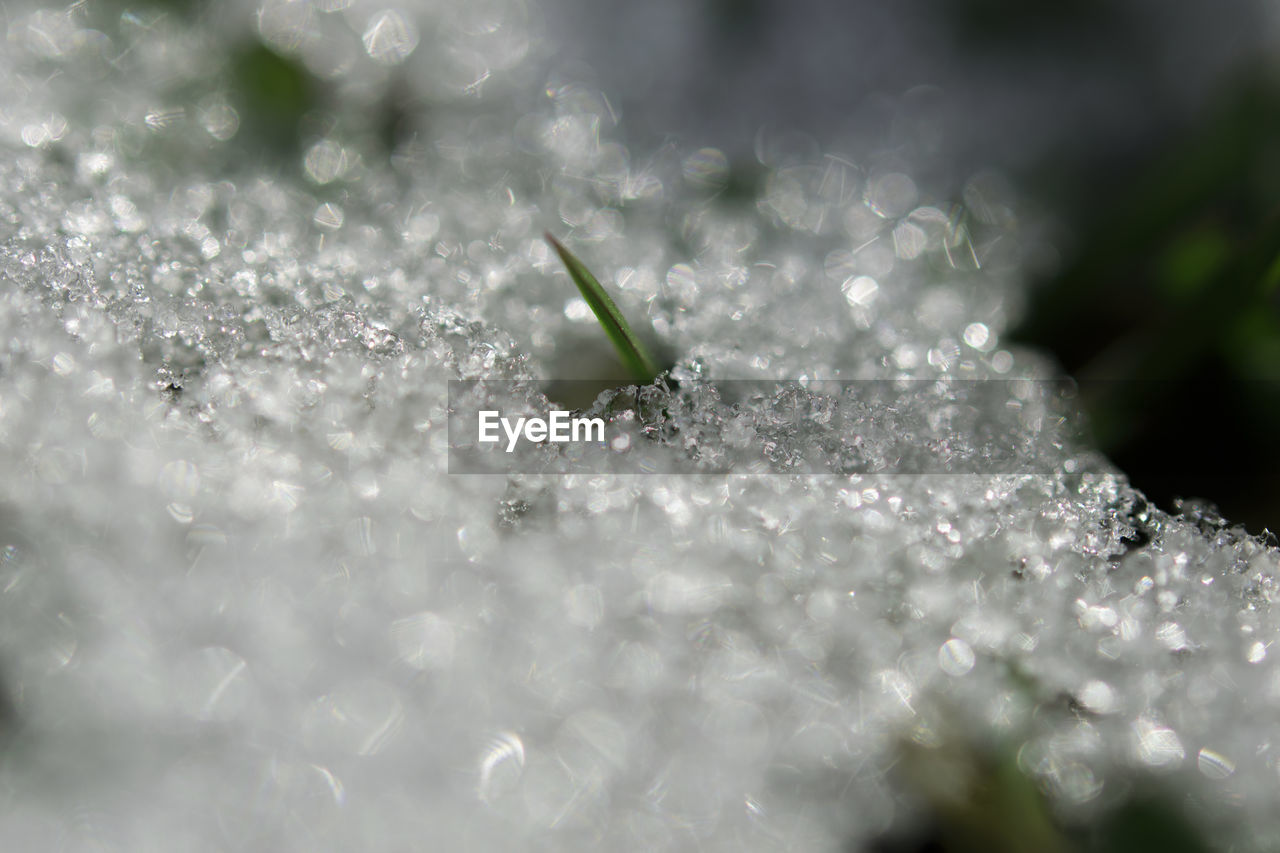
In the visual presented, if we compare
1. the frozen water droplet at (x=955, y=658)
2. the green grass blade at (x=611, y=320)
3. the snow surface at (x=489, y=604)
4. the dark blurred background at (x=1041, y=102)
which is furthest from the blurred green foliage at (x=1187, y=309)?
the green grass blade at (x=611, y=320)

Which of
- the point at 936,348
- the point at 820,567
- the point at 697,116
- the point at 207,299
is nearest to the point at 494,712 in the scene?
the point at 820,567

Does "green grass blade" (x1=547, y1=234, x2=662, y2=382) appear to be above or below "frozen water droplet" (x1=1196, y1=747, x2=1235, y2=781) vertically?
above

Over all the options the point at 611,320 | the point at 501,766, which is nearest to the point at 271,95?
the point at 611,320

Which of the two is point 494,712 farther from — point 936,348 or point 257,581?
point 936,348

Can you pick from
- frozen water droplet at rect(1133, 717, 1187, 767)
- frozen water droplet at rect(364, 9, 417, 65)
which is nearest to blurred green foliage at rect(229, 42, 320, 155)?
frozen water droplet at rect(364, 9, 417, 65)

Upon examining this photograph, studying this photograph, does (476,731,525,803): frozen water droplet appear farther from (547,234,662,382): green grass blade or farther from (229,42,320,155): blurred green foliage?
(229,42,320,155): blurred green foliage

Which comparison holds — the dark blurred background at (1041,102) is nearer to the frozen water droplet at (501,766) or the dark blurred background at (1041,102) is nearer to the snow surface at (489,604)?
the snow surface at (489,604)
